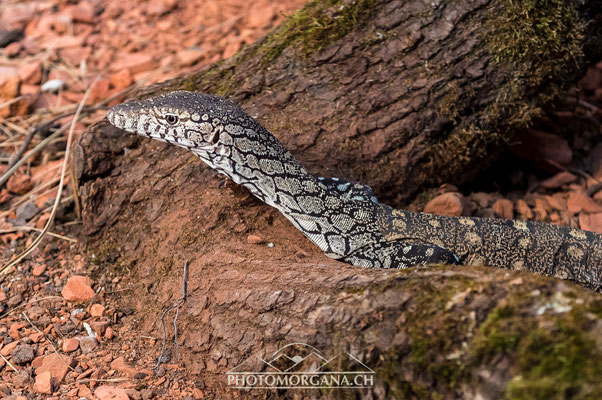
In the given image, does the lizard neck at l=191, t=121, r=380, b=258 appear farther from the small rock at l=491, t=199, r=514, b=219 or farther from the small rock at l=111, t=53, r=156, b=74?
the small rock at l=111, t=53, r=156, b=74

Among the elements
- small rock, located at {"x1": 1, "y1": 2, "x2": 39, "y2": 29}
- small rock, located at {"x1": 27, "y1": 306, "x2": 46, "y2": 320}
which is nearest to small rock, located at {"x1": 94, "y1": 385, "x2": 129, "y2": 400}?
small rock, located at {"x1": 27, "y1": 306, "x2": 46, "y2": 320}

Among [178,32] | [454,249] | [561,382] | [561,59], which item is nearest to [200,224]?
[454,249]

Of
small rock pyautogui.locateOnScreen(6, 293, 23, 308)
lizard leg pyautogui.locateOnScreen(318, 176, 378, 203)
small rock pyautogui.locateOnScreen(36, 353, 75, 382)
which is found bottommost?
small rock pyautogui.locateOnScreen(6, 293, 23, 308)

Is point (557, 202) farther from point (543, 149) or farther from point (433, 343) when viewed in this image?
point (433, 343)

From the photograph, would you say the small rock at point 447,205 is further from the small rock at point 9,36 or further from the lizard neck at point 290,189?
the small rock at point 9,36

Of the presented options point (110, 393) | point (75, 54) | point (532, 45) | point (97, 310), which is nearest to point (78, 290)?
point (97, 310)

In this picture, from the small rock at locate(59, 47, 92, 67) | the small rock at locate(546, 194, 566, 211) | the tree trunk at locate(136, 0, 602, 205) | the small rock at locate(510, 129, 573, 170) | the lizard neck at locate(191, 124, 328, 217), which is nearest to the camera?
the lizard neck at locate(191, 124, 328, 217)

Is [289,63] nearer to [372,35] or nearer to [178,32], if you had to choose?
[372,35]
